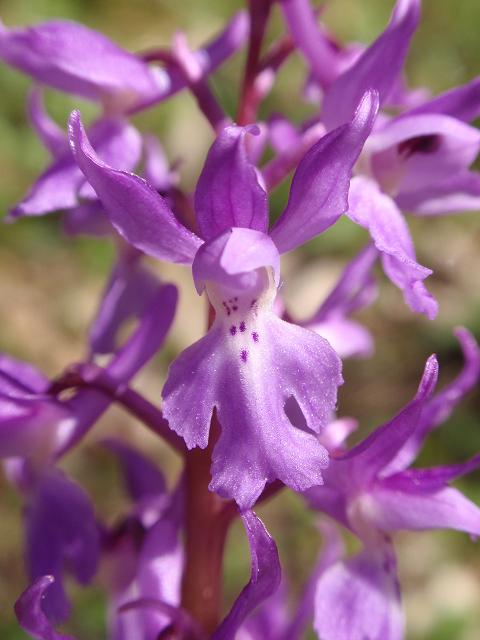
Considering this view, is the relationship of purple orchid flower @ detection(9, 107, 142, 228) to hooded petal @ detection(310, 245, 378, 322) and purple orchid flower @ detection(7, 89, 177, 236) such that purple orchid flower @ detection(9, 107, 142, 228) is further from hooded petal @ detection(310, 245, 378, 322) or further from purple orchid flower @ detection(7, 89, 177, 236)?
hooded petal @ detection(310, 245, 378, 322)

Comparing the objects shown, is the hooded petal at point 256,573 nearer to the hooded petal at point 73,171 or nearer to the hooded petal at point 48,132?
the hooded petal at point 73,171

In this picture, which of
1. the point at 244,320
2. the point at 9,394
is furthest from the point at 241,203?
the point at 9,394

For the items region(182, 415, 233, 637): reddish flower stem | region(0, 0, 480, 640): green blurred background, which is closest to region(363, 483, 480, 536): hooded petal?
region(182, 415, 233, 637): reddish flower stem

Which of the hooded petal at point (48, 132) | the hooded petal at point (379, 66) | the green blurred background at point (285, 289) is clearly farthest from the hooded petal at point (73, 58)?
the green blurred background at point (285, 289)

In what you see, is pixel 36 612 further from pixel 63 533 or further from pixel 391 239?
pixel 391 239

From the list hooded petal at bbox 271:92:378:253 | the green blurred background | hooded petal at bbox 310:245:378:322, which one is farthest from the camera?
the green blurred background

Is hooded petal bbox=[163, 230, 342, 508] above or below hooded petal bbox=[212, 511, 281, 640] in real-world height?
above

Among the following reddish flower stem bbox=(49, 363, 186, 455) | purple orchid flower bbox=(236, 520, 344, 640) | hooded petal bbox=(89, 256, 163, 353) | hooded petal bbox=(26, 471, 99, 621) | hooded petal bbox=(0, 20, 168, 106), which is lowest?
purple orchid flower bbox=(236, 520, 344, 640)
